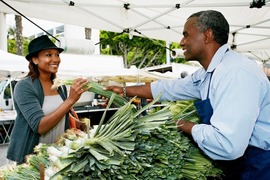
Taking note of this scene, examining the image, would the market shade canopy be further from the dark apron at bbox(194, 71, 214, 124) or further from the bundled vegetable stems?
the bundled vegetable stems

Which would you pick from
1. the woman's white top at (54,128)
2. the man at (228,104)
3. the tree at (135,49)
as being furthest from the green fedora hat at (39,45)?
the tree at (135,49)

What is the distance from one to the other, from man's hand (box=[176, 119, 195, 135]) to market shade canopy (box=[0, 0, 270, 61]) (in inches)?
110

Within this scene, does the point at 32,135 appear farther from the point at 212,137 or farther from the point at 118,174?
the point at 212,137

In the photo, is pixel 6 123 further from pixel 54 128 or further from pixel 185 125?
pixel 185 125

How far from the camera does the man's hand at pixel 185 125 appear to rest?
68.8 inches

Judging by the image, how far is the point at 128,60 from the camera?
2575 centimetres

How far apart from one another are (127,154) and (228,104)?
53 centimetres

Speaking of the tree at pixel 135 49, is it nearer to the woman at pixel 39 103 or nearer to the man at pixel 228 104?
the woman at pixel 39 103

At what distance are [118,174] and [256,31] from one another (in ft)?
19.0

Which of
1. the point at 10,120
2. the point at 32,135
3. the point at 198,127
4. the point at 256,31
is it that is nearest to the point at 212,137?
the point at 198,127

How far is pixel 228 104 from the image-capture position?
1500mm

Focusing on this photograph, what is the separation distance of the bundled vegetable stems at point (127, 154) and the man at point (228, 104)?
13 cm

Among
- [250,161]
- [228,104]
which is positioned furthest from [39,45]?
[250,161]

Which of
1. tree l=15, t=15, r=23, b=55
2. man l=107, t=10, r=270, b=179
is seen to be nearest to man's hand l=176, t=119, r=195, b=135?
man l=107, t=10, r=270, b=179
